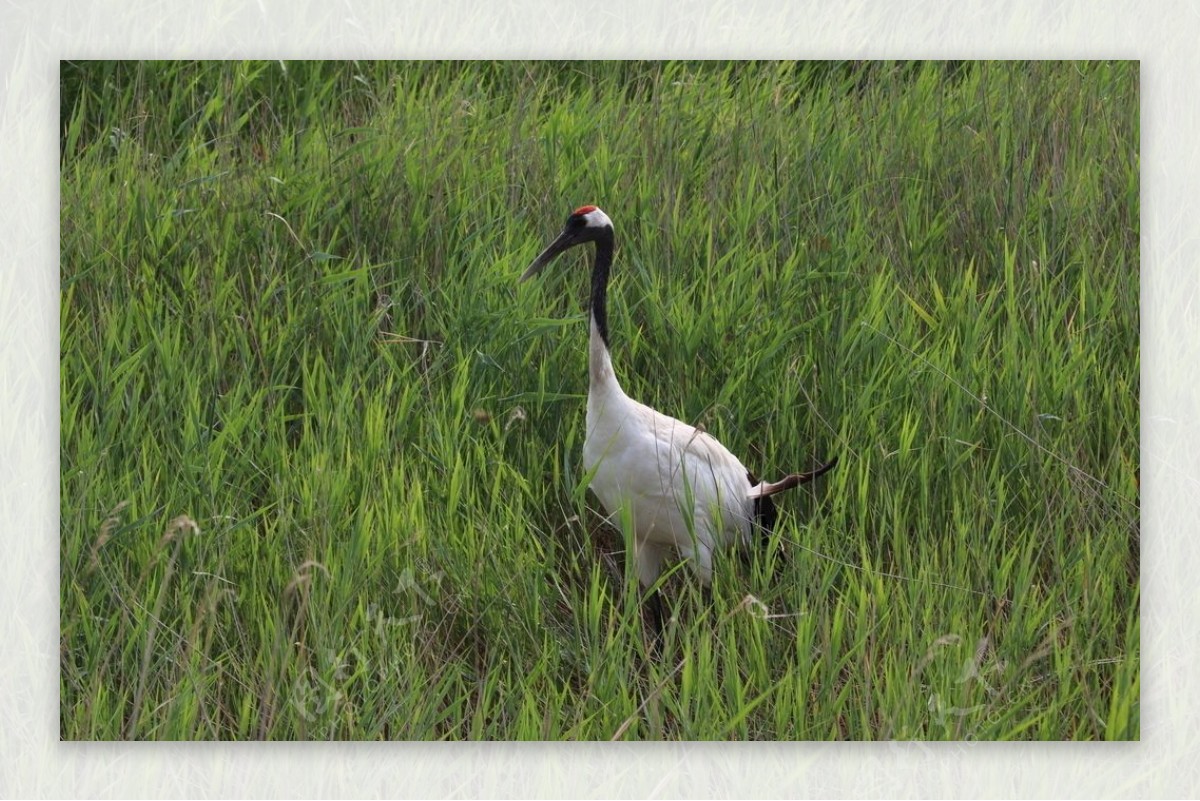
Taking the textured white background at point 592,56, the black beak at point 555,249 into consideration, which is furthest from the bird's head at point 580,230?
the textured white background at point 592,56

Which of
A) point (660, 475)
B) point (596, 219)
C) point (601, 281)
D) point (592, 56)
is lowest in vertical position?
point (660, 475)

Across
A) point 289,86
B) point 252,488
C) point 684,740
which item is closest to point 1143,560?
point 684,740

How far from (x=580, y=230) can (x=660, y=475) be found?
0.46 meters

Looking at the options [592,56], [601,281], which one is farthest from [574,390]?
[592,56]

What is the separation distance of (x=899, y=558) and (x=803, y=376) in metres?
0.38

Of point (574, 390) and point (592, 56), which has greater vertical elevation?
point (592, 56)

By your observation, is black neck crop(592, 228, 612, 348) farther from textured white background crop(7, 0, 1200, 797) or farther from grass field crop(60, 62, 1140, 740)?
textured white background crop(7, 0, 1200, 797)

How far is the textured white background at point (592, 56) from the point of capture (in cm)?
235

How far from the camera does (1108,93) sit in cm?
251

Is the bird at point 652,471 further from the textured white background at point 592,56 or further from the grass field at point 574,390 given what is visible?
the textured white background at point 592,56

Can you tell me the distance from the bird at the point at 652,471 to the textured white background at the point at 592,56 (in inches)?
13.5

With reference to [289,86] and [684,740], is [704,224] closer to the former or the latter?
[289,86]

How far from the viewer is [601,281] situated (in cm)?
262

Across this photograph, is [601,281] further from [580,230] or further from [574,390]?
[574,390]
